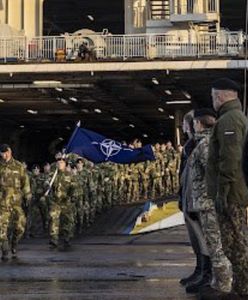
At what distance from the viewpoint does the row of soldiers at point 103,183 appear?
18.1 meters

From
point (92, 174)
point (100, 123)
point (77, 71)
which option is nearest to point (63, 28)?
Answer: point (100, 123)

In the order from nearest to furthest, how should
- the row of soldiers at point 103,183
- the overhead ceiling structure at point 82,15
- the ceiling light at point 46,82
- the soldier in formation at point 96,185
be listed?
1. the soldier in formation at point 96,185
2. the row of soldiers at point 103,183
3. the ceiling light at point 46,82
4. the overhead ceiling structure at point 82,15

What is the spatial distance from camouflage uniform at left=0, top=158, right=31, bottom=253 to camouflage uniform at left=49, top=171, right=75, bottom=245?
5.79ft

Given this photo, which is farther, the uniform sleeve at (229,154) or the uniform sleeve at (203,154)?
the uniform sleeve at (203,154)

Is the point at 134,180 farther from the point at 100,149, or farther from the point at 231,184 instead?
the point at 231,184

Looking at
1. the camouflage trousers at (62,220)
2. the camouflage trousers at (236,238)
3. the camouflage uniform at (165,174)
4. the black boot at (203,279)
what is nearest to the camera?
the camouflage trousers at (236,238)

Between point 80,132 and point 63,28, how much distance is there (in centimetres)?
5030

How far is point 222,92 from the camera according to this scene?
23.4ft

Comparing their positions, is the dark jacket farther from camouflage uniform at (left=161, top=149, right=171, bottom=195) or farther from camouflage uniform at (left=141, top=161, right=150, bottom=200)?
camouflage uniform at (left=161, top=149, right=171, bottom=195)

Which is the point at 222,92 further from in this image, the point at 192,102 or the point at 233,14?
the point at 233,14

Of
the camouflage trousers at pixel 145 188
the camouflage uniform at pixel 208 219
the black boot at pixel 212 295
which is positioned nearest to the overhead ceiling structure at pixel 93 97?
the camouflage trousers at pixel 145 188

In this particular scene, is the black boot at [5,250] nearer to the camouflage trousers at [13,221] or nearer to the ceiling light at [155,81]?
the camouflage trousers at [13,221]

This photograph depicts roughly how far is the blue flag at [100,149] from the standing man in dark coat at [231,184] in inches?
456

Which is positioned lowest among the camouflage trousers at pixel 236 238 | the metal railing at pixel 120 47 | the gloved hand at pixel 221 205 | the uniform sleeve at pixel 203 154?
the camouflage trousers at pixel 236 238
